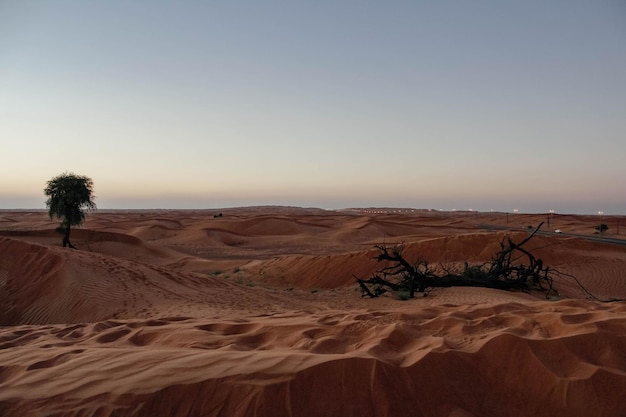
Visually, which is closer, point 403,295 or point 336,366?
point 336,366

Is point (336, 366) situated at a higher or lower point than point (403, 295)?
higher

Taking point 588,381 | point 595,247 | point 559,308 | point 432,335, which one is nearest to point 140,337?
point 432,335

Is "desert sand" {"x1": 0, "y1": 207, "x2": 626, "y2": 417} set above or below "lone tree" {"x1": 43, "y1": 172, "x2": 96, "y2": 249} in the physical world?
below

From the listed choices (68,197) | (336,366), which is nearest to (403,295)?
(336,366)

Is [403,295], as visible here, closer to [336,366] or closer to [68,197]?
[336,366]

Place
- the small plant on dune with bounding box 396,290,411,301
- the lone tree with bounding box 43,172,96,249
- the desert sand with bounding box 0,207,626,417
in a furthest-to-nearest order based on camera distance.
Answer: the lone tree with bounding box 43,172,96,249
the small plant on dune with bounding box 396,290,411,301
the desert sand with bounding box 0,207,626,417

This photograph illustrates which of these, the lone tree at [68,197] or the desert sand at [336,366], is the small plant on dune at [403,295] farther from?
the lone tree at [68,197]

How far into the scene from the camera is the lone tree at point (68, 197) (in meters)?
21.5

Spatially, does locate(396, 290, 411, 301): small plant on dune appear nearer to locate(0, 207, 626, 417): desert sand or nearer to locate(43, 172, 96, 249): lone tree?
locate(0, 207, 626, 417): desert sand

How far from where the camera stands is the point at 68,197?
21.4m

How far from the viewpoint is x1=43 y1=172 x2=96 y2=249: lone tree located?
846 inches

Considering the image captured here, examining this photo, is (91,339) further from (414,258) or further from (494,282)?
(414,258)

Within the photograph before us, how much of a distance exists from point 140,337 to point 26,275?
8868 millimetres

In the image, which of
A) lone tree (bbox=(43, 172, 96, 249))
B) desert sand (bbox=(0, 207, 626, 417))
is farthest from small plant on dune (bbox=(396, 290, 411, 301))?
lone tree (bbox=(43, 172, 96, 249))
